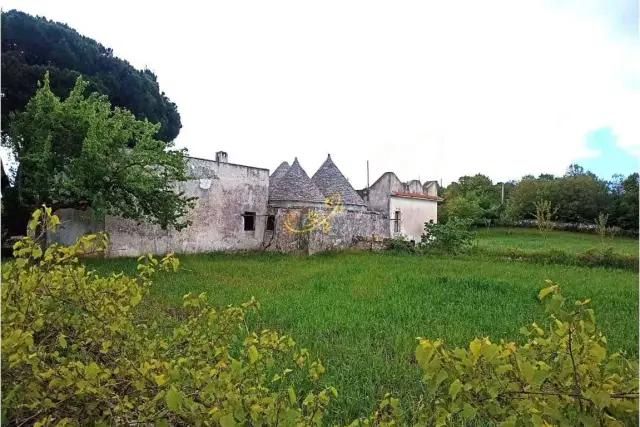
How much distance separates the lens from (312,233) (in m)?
16.9

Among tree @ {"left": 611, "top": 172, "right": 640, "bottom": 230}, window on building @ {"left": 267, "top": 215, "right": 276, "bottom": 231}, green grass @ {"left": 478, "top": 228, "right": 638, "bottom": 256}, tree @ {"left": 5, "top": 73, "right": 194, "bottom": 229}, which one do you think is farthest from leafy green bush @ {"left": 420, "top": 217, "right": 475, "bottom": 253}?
tree @ {"left": 611, "top": 172, "right": 640, "bottom": 230}

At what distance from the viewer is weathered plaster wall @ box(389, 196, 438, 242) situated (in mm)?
23703

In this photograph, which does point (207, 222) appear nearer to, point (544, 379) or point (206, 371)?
point (206, 371)

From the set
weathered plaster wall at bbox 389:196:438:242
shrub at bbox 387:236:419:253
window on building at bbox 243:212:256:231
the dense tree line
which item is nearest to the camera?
shrub at bbox 387:236:419:253

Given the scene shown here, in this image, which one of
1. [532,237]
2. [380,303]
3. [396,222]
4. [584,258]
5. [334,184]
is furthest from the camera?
[532,237]

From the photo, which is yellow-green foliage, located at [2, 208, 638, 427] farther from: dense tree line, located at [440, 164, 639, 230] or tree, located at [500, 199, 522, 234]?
tree, located at [500, 199, 522, 234]

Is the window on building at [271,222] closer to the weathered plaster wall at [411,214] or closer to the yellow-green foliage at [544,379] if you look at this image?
the weathered plaster wall at [411,214]

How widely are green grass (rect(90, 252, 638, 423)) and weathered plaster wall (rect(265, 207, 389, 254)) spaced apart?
103 inches

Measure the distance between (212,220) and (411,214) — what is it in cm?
1151

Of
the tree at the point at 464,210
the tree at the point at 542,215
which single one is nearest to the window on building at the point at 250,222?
the tree at the point at 542,215

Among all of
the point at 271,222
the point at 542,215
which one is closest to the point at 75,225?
the point at 271,222

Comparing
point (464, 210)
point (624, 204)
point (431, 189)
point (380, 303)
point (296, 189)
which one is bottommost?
point (380, 303)

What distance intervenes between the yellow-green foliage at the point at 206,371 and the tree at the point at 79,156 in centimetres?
953

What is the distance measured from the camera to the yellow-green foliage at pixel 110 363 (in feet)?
5.42
